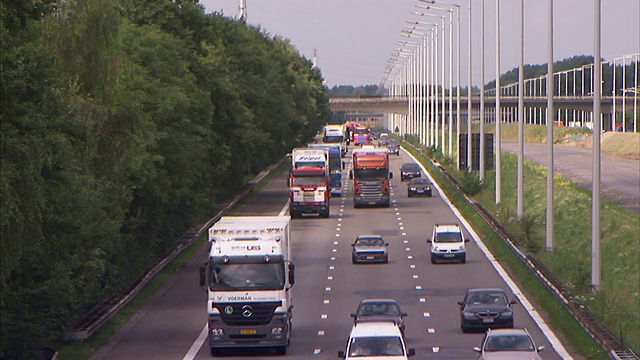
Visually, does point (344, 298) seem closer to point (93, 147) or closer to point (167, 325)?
point (167, 325)

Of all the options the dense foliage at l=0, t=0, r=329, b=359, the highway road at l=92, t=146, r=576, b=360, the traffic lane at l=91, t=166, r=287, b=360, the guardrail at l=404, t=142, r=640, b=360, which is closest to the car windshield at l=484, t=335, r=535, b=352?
the guardrail at l=404, t=142, r=640, b=360

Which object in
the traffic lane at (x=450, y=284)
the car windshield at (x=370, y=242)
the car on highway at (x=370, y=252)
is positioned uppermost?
the car windshield at (x=370, y=242)

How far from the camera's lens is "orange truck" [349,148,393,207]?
74.8m

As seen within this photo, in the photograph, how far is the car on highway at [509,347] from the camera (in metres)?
26.3

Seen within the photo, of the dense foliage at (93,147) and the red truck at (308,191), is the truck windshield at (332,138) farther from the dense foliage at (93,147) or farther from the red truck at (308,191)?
the dense foliage at (93,147)

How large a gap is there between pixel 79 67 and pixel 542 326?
16.2m

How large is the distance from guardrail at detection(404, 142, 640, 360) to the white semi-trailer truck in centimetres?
838

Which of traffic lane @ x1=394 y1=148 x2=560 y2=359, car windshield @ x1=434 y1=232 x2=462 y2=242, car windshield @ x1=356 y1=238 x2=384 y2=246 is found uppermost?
car windshield @ x1=434 y1=232 x2=462 y2=242

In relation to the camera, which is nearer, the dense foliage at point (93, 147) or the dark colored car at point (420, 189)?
the dense foliage at point (93, 147)

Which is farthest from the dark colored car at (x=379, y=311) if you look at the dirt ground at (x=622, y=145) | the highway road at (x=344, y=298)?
the dirt ground at (x=622, y=145)

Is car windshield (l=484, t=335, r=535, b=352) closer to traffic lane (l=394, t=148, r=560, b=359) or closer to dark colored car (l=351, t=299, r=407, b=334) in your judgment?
traffic lane (l=394, t=148, r=560, b=359)

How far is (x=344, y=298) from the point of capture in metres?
42.4

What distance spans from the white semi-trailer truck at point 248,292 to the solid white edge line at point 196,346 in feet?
3.80

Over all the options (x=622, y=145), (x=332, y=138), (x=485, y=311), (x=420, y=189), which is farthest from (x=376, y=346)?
(x=622, y=145)
